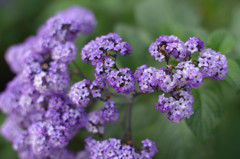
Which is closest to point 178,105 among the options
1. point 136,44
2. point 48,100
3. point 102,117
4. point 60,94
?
point 102,117

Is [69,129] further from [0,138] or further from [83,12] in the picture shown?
[0,138]

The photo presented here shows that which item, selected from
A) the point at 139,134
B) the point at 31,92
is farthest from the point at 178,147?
the point at 31,92

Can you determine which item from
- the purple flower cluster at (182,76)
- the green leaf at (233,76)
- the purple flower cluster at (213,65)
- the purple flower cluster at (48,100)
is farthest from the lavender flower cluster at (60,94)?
→ the green leaf at (233,76)

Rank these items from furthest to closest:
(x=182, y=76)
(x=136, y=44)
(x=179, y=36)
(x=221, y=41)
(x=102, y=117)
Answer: (x=136, y=44) → (x=179, y=36) → (x=221, y=41) → (x=102, y=117) → (x=182, y=76)

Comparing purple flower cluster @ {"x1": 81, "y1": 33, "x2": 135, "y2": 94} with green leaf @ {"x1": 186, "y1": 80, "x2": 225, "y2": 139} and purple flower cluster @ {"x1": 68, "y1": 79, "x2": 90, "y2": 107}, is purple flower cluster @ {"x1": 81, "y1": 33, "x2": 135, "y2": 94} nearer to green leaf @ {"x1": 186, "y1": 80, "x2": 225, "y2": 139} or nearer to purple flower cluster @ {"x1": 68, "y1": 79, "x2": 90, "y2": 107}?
purple flower cluster @ {"x1": 68, "y1": 79, "x2": 90, "y2": 107}

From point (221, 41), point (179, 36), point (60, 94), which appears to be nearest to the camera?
point (60, 94)

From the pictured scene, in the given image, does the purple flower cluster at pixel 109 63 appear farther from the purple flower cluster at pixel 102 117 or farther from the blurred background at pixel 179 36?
the blurred background at pixel 179 36

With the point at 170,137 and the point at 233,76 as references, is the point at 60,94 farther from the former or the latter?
the point at 233,76
